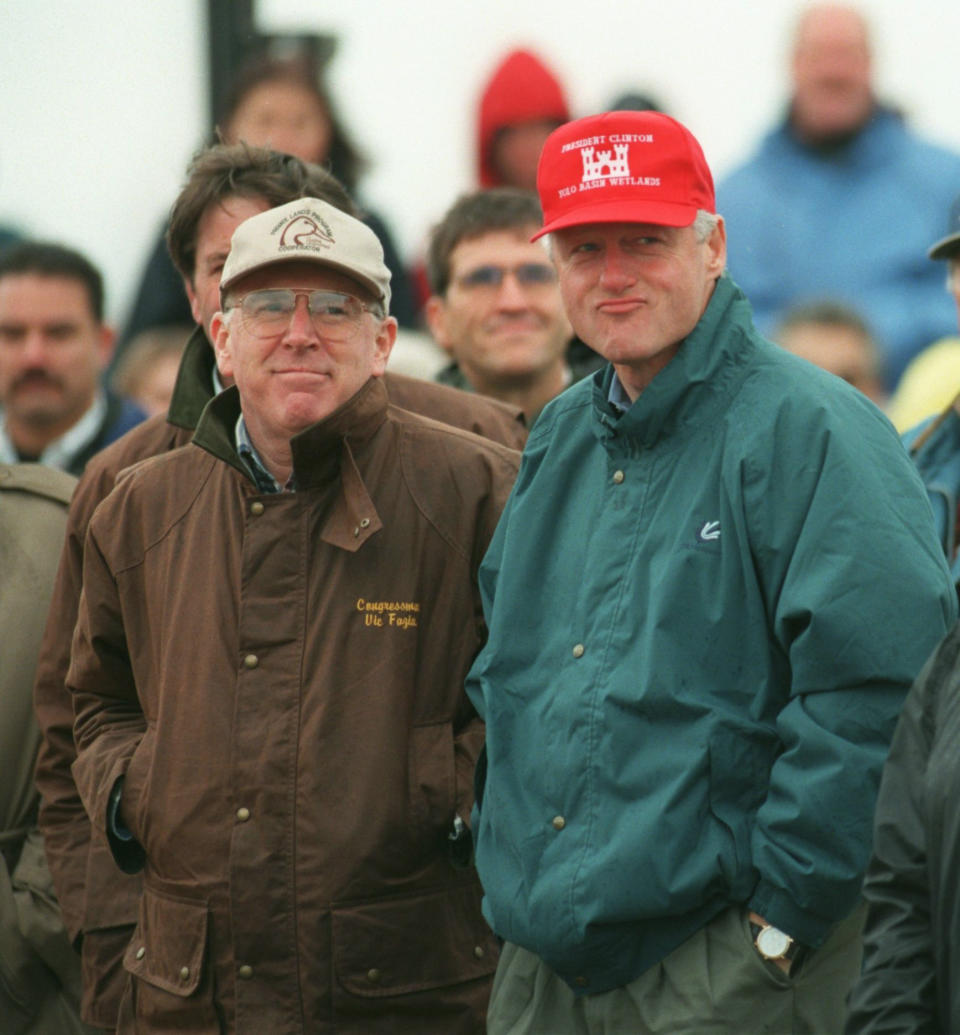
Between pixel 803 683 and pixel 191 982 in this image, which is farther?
pixel 191 982

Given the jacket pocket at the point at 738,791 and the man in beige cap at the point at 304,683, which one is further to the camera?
the man in beige cap at the point at 304,683

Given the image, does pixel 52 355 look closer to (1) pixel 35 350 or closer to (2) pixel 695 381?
(1) pixel 35 350

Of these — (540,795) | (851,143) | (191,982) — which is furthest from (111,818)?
(851,143)

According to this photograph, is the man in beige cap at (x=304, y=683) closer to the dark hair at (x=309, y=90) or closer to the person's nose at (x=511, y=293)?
the person's nose at (x=511, y=293)

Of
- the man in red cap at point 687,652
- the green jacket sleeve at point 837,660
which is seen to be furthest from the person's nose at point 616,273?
the green jacket sleeve at point 837,660

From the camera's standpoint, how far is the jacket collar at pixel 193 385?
14.9 feet

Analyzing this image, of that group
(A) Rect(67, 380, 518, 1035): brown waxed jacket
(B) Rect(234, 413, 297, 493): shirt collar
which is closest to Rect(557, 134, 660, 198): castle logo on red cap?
(A) Rect(67, 380, 518, 1035): brown waxed jacket

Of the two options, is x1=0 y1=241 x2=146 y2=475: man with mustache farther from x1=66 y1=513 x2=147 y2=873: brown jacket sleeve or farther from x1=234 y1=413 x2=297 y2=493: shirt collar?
x1=234 y1=413 x2=297 y2=493: shirt collar

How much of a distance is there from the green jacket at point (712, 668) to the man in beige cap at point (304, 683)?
345 mm

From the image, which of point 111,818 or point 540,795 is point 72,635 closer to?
point 111,818

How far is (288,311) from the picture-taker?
3977 millimetres

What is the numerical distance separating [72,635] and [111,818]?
0.58 meters

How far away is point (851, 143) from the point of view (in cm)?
661

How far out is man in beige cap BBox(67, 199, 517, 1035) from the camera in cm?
380
